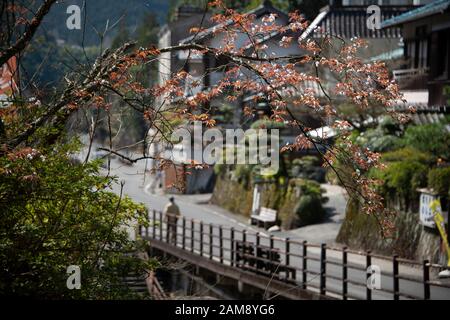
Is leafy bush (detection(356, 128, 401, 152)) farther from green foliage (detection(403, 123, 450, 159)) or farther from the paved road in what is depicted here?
the paved road

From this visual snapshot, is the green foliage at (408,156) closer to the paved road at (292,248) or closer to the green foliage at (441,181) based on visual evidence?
the green foliage at (441,181)

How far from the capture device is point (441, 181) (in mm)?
20812

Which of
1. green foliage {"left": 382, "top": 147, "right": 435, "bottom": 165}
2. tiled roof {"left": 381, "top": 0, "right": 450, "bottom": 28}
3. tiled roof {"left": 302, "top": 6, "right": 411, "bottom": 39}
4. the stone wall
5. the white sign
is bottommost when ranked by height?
the stone wall

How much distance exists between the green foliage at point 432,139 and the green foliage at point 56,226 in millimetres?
15406

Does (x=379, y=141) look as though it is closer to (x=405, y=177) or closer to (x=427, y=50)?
(x=405, y=177)

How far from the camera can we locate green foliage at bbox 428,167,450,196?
20734mm

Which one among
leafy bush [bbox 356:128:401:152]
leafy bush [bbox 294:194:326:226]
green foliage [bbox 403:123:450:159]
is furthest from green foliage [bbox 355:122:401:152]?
leafy bush [bbox 294:194:326:226]

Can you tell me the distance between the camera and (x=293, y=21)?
8727 mm

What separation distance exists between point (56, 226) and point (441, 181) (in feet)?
47.5

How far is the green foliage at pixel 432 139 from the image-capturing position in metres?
22.9

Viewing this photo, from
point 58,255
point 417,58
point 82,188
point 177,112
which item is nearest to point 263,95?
point 177,112

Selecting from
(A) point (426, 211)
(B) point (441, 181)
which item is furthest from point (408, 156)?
(B) point (441, 181)

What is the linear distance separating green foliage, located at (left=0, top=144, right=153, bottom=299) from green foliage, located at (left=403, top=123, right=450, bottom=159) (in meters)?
15.4

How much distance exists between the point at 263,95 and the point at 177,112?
3.06 ft
